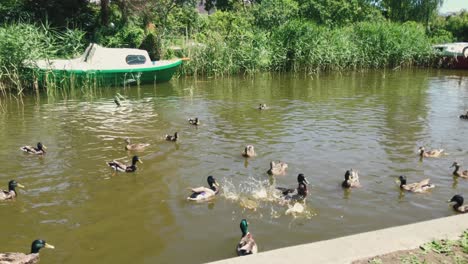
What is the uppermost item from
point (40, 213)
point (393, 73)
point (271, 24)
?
point (271, 24)

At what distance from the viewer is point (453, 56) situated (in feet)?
114

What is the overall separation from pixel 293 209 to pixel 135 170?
3.96m

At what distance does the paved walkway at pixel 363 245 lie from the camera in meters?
4.81

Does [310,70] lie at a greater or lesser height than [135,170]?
greater

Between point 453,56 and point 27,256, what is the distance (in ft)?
117

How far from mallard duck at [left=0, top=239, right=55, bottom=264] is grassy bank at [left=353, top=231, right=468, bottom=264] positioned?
4268 mm

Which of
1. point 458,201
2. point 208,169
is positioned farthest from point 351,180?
point 208,169

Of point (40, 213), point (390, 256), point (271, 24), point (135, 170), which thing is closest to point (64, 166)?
point (135, 170)

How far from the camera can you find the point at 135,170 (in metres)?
10.0

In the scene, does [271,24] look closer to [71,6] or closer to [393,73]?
[393,73]

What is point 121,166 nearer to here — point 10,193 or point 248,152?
point 10,193

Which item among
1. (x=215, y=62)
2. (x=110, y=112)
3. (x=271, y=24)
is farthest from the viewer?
(x=271, y=24)

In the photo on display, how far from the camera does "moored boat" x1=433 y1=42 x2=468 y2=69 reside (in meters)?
34.5

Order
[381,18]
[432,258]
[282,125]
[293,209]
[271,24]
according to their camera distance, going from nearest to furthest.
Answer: [432,258]
[293,209]
[282,125]
[271,24]
[381,18]
